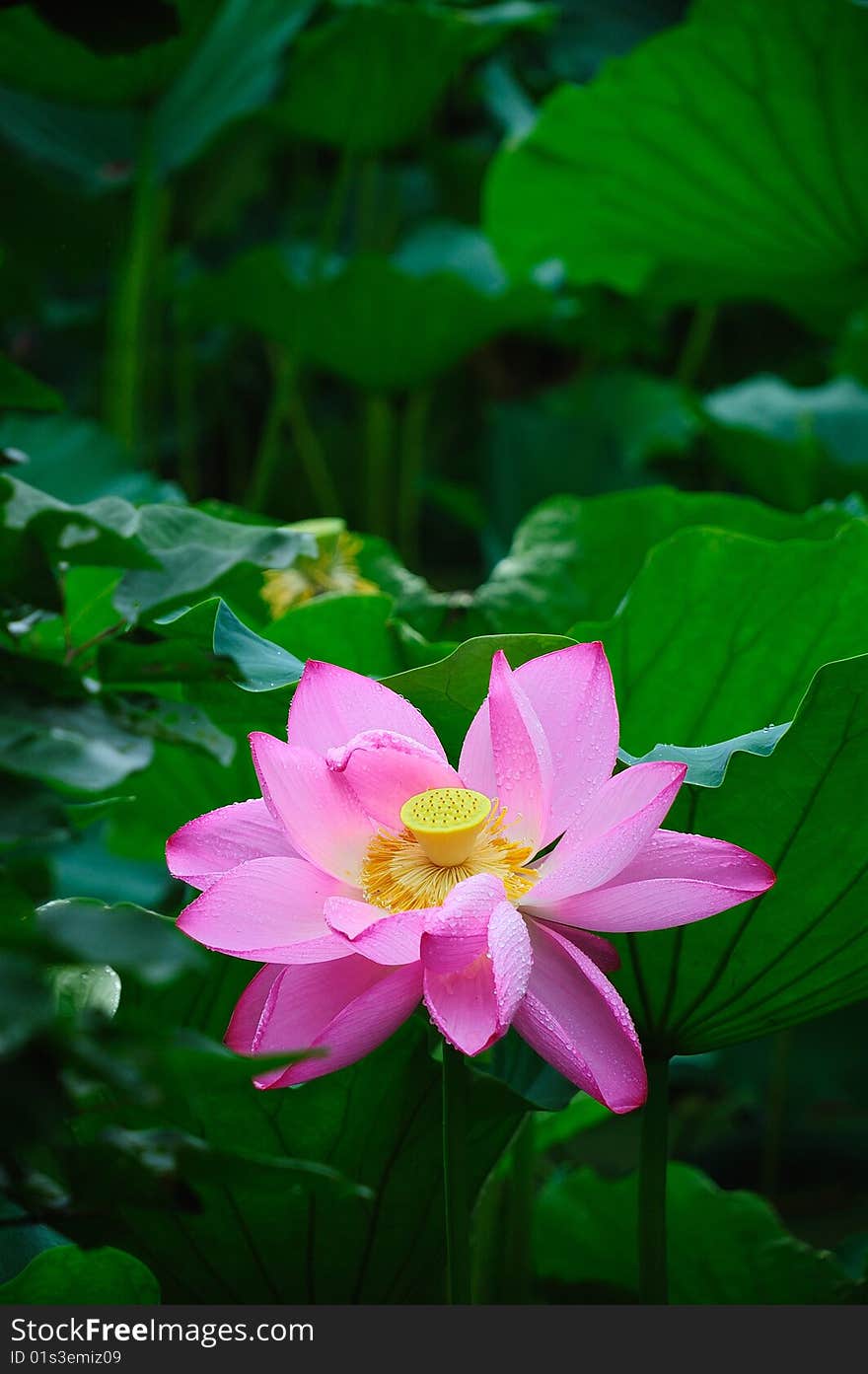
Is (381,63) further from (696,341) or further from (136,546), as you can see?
(136,546)

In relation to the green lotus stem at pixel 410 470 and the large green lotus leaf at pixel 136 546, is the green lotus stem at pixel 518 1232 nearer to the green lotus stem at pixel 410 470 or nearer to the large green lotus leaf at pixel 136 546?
the large green lotus leaf at pixel 136 546

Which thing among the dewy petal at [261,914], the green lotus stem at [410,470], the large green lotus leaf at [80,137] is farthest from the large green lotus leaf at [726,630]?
the large green lotus leaf at [80,137]

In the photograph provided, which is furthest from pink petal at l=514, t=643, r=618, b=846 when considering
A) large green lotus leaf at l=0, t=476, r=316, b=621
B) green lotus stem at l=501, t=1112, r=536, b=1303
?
green lotus stem at l=501, t=1112, r=536, b=1303

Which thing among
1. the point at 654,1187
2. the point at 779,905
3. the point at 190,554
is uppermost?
the point at 190,554

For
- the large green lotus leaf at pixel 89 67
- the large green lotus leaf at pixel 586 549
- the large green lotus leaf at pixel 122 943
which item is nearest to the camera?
the large green lotus leaf at pixel 122 943

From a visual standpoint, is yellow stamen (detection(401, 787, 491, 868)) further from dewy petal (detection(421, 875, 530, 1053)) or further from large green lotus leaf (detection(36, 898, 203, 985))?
large green lotus leaf (detection(36, 898, 203, 985))

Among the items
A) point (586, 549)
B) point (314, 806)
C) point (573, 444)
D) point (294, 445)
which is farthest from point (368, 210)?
point (314, 806)
